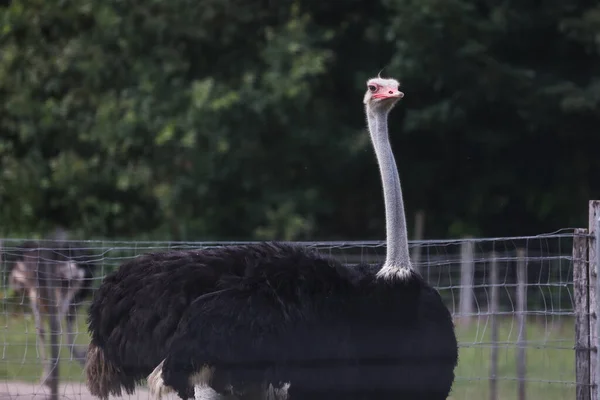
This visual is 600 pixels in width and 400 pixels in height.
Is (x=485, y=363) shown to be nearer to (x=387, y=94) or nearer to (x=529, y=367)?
(x=529, y=367)

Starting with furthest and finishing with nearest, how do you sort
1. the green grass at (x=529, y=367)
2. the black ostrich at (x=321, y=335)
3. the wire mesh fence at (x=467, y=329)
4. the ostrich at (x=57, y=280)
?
the green grass at (x=529, y=367) → the ostrich at (x=57, y=280) → the wire mesh fence at (x=467, y=329) → the black ostrich at (x=321, y=335)

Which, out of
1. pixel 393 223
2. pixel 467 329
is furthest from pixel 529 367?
pixel 393 223

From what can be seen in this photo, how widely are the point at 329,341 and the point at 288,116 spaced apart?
9.30m

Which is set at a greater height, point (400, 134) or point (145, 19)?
point (145, 19)

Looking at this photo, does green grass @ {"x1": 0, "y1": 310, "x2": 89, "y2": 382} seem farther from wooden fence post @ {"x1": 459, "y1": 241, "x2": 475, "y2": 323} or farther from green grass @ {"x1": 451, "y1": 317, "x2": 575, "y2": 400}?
green grass @ {"x1": 451, "y1": 317, "x2": 575, "y2": 400}

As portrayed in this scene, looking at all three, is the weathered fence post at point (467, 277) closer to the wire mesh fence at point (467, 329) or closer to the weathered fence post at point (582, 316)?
the wire mesh fence at point (467, 329)

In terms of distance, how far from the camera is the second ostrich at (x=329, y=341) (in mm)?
4617

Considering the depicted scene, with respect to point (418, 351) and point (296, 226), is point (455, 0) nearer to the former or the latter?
point (296, 226)

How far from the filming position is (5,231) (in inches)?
609

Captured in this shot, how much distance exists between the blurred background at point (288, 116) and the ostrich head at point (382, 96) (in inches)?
327

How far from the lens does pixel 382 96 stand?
5043 mm

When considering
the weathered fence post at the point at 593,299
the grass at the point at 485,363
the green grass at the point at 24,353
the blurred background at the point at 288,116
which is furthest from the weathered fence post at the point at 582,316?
the blurred background at the point at 288,116

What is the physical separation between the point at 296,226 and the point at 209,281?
344 inches

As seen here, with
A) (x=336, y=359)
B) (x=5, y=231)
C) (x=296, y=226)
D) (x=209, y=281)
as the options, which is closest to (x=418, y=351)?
(x=336, y=359)
